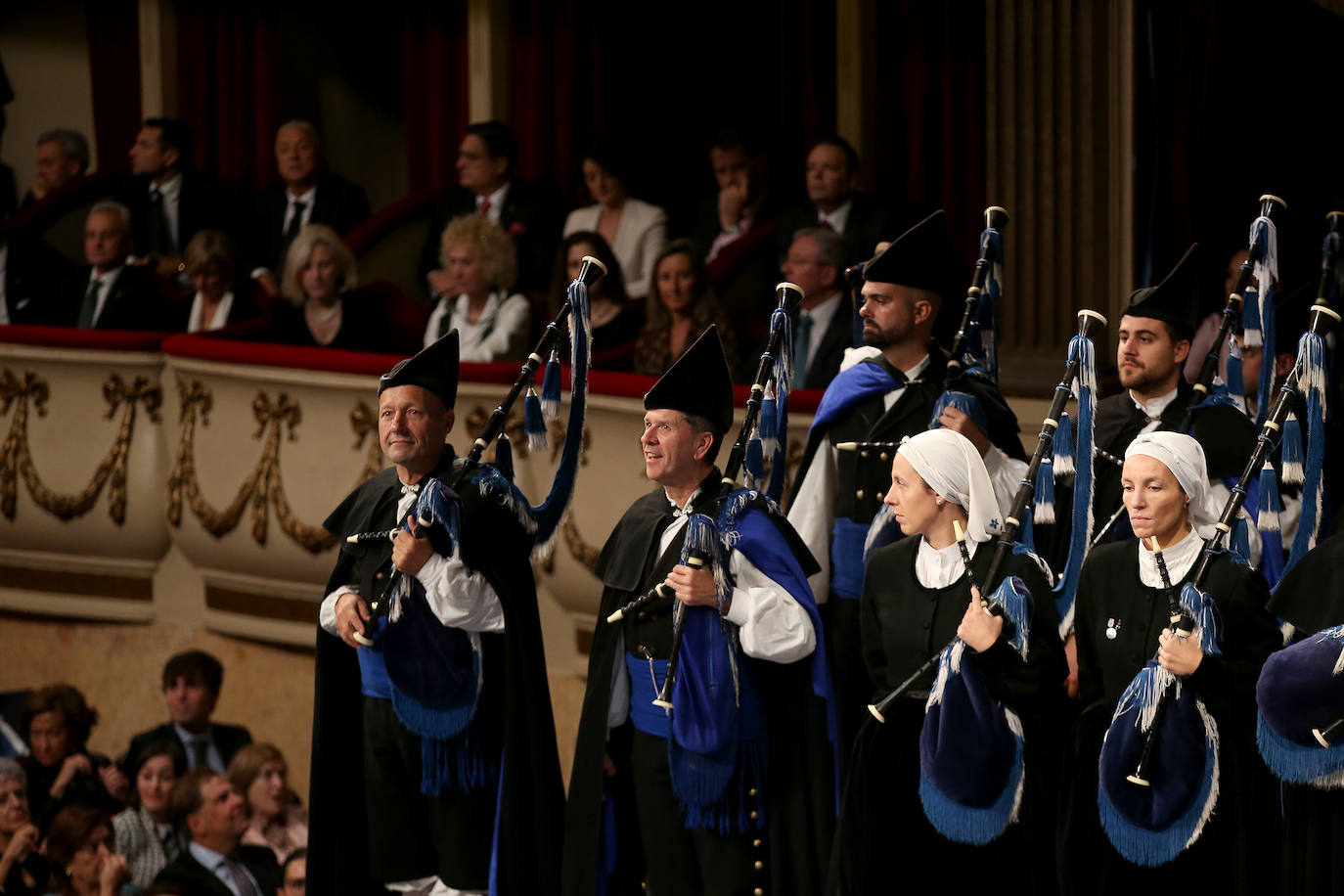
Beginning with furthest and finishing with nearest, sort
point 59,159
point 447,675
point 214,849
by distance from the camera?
point 59,159 < point 214,849 < point 447,675

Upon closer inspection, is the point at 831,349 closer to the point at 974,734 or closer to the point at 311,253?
the point at 311,253

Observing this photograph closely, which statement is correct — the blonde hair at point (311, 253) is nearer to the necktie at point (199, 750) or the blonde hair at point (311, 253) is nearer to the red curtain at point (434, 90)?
the necktie at point (199, 750)

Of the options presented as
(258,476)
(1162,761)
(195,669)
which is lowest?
(195,669)

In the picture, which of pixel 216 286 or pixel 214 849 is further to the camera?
pixel 216 286

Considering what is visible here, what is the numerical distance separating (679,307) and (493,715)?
7.39ft

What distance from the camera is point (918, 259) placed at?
602cm

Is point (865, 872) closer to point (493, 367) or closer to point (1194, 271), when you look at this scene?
point (1194, 271)

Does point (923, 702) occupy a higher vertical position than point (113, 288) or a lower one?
lower

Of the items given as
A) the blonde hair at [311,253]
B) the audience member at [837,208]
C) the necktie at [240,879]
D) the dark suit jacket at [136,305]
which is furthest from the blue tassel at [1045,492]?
the dark suit jacket at [136,305]

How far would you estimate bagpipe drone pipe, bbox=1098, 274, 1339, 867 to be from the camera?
15.7 feet

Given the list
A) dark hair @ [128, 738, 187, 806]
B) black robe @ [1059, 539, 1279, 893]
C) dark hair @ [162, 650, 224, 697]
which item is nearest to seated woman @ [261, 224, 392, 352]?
dark hair @ [162, 650, 224, 697]

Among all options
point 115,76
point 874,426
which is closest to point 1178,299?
point 874,426

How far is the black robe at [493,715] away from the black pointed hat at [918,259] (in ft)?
3.98

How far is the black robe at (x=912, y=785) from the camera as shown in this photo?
506 centimetres
